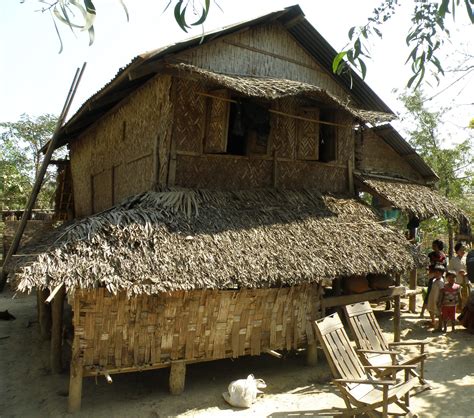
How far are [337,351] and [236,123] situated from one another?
3994 mm

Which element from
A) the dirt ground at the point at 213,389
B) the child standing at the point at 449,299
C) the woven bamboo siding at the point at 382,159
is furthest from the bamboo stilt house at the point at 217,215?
the woven bamboo siding at the point at 382,159

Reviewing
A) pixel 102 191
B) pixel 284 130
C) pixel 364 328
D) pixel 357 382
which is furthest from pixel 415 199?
pixel 102 191

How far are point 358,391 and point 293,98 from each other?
5.28 m

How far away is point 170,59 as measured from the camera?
245 inches

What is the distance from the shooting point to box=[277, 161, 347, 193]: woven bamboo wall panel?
299 inches

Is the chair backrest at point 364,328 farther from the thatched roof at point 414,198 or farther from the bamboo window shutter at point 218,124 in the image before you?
the bamboo window shutter at point 218,124

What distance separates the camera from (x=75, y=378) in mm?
4988

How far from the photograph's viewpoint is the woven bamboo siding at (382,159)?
1034cm

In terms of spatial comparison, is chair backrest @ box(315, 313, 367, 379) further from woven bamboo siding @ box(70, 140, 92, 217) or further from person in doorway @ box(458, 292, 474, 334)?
woven bamboo siding @ box(70, 140, 92, 217)

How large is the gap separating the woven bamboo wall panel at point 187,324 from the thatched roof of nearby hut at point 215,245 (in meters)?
0.46

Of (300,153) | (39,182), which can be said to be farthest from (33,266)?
(39,182)

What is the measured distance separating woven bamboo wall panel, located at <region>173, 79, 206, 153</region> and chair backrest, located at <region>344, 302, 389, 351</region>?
3.52 m

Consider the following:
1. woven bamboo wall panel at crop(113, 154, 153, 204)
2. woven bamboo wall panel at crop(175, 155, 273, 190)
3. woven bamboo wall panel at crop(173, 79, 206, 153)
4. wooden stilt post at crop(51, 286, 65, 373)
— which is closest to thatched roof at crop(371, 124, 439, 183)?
woven bamboo wall panel at crop(175, 155, 273, 190)

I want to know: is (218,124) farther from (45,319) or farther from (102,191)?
(45,319)
